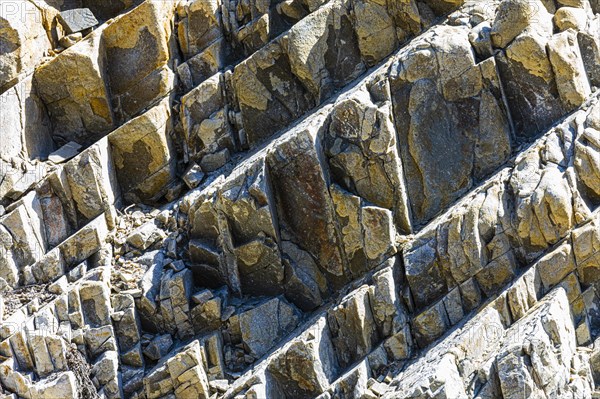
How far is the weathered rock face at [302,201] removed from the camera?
22.0 meters

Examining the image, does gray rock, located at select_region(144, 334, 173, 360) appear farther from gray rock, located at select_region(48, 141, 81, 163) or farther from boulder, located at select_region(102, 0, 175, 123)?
boulder, located at select_region(102, 0, 175, 123)

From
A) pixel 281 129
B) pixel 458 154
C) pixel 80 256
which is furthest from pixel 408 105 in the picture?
pixel 80 256

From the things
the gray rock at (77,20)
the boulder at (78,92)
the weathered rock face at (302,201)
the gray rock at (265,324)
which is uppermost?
the gray rock at (77,20)

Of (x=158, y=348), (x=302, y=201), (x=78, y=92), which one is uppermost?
(x=78, y=92)

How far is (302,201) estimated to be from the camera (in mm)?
23484

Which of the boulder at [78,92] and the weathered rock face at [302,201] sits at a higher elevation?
the boulder at [78,92]

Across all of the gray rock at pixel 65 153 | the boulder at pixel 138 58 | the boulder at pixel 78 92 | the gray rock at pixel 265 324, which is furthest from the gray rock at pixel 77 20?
the gray rock at pixel 265 324

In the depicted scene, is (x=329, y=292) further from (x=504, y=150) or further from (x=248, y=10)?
(x=248, y=10)

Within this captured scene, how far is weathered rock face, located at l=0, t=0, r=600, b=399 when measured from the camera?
72.1 feet

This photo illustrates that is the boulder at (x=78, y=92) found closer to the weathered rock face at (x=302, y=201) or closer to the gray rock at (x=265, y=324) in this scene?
the weathered rock face at (x=302, y=201)

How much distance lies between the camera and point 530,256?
22.1 metres

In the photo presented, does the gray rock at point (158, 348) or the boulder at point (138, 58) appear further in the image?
the boulder at point (138, 58)

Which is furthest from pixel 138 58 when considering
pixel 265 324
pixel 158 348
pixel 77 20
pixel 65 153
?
pixel 265 324

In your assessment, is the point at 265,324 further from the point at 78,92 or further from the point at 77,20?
the point at 77,20
